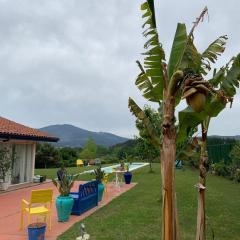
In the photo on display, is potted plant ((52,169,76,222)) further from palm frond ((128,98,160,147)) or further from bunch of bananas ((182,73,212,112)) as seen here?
bunch of bananas ((182,73,212,112))

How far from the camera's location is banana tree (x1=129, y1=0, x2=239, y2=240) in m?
3.86

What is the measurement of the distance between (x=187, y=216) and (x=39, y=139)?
1112 cm

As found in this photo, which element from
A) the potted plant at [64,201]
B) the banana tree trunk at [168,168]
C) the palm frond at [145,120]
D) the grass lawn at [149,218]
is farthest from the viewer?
the potted plant at [64,201]

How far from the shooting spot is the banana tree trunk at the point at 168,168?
4012 mm

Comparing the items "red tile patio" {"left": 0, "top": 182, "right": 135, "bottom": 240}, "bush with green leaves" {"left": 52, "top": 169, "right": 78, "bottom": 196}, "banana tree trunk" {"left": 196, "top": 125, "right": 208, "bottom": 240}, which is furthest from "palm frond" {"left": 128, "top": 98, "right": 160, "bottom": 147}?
"bush with green leaves" {"left": 52, "top": 169, "right": 78, "bottom": 196}

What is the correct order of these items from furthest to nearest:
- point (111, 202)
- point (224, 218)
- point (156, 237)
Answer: point (111, 202), point (224, 218), point (156, 237)

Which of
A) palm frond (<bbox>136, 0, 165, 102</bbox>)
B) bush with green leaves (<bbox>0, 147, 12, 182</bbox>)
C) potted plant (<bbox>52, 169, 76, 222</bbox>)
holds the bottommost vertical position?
potted plant (<bbox>52, 169, 76, 222</bbox>)

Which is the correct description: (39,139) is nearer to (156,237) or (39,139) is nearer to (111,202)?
(111,202)

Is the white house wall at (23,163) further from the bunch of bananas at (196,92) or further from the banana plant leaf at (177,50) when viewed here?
the bunch of bananas at (196,92)

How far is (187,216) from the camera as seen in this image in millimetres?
9172

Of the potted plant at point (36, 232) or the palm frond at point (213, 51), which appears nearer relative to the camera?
the palm frond at point (213, 51)

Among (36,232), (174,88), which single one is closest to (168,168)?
(174,88)

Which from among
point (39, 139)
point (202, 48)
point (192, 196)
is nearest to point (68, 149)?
point (39, 139)

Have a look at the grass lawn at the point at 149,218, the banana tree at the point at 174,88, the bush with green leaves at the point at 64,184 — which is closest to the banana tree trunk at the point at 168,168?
the banana tree at the point at 174,88
